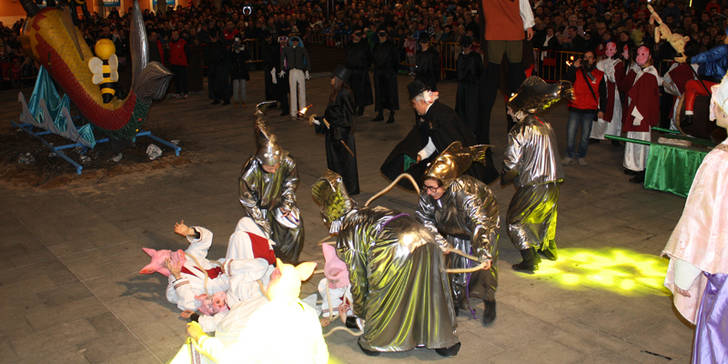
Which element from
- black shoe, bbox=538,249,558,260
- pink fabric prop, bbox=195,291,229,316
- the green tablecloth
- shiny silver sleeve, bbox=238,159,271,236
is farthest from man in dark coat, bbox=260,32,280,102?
pink fabric prop, bbox=195,291,229,316

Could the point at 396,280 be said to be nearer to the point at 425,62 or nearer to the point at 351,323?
the point at 351,323

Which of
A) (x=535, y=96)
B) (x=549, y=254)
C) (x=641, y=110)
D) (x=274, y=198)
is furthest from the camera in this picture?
(x=641, y=110)

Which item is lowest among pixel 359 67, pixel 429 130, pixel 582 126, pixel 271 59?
pixel 582 126

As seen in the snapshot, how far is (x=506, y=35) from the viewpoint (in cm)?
914

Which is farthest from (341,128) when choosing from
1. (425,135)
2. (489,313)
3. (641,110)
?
(641,110)

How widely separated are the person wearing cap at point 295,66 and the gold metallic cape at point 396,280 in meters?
8.74

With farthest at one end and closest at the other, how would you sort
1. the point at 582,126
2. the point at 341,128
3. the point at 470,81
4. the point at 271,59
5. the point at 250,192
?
the point at 271,59, the point at 470,81, the point at 582,126, the point at 341,128, the point at 250,192

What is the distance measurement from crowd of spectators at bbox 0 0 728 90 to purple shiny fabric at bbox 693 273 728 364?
9222 mm

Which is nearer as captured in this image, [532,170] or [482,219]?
[482,219]

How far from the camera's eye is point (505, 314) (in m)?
5.23

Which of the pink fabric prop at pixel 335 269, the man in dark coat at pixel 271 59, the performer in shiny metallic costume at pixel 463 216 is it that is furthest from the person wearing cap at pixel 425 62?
the pink fabric prop at pixel 335 269

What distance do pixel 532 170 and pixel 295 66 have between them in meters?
7.74

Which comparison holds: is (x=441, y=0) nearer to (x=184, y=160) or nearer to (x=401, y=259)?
(x=184, y=160)

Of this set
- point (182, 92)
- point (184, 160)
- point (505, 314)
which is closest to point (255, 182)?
point (505, 314)
